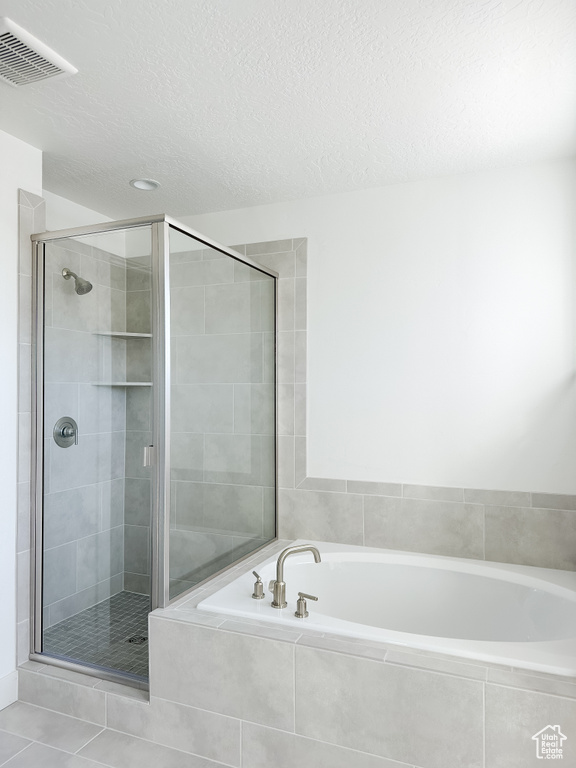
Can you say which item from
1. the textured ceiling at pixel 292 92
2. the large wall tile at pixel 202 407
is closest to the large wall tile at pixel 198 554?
the large wall tile at pixel 202 407

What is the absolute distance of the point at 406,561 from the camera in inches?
104

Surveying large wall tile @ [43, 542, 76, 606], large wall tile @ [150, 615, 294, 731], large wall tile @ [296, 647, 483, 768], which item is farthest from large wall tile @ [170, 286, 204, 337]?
large wall tile @ [296, 647, 483, 768]

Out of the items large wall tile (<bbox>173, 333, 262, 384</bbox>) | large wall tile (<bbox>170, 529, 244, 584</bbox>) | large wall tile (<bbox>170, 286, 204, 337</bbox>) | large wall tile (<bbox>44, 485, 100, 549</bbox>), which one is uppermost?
large wall tile (<bbox>170, 286, 204, 337</bbox>)

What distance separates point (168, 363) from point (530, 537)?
1876mm

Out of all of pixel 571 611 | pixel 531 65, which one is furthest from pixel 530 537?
pixel 531 65

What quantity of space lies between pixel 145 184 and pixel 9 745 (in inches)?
101

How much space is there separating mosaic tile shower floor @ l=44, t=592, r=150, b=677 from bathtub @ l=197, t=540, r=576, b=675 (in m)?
0.29

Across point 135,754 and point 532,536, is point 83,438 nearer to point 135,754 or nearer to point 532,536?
point 135,754

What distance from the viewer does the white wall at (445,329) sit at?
253cm

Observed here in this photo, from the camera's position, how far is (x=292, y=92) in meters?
1.95

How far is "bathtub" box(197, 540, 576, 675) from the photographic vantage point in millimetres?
2131

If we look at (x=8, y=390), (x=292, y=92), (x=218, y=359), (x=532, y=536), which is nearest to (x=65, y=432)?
(x=8, y=390)

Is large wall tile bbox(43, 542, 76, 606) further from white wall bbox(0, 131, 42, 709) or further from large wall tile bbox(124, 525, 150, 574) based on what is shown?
large wall tile bbox(124, 525, 150, 574)

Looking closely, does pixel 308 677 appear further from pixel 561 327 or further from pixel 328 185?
pixel 328 185
